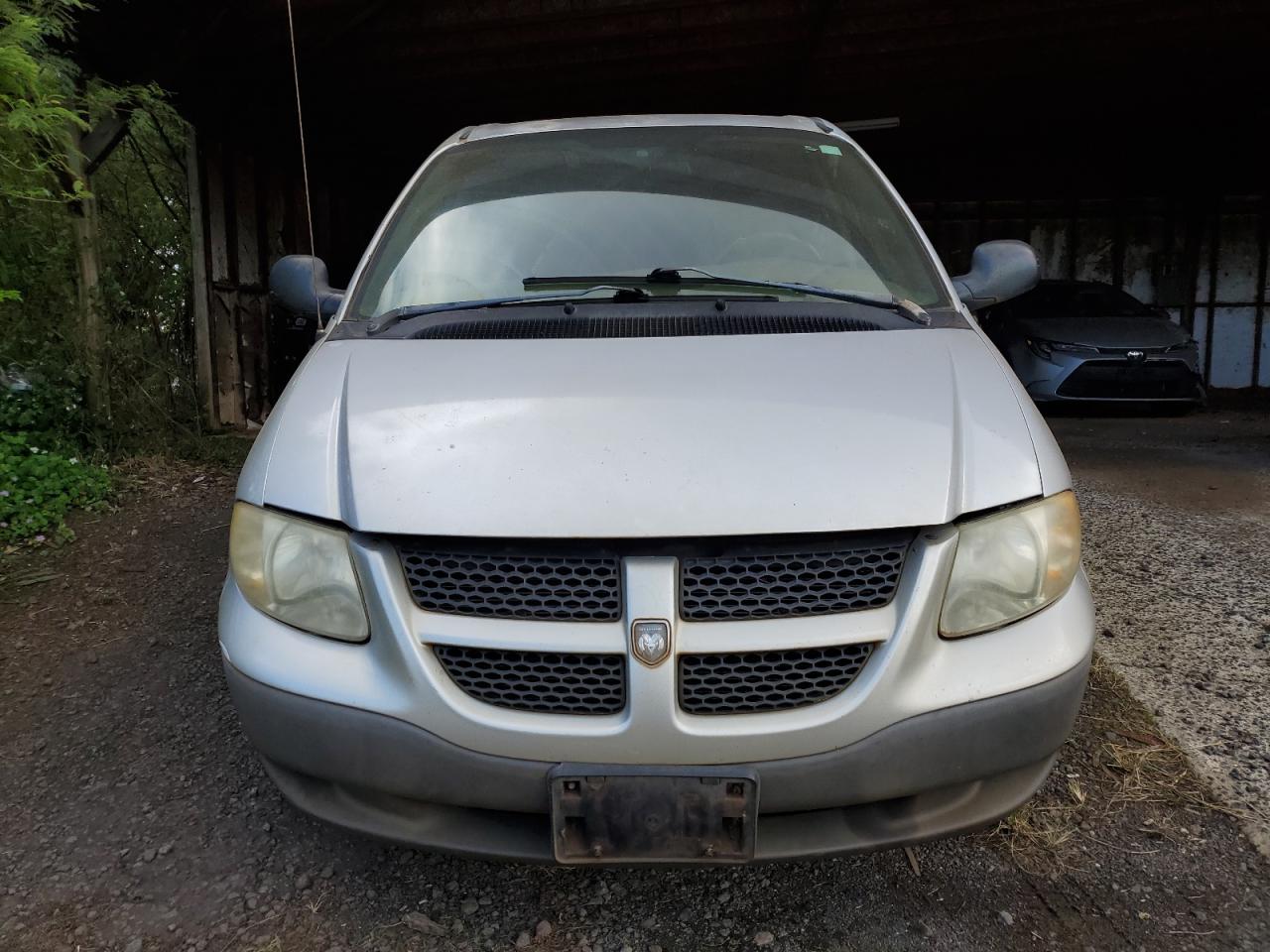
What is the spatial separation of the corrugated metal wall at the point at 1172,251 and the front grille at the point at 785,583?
12131mm

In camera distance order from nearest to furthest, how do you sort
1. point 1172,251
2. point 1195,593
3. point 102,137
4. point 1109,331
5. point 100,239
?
point 1195,593 < point 102,137 < point 100,239 < point 1109,331 < point 1172,251

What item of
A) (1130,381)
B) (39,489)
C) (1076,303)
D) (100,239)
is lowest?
(1130,381)

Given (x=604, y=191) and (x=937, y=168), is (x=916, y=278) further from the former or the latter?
(x=937, y=168)

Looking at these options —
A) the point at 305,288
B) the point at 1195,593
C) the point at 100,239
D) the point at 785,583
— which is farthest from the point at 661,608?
the point at 100,239

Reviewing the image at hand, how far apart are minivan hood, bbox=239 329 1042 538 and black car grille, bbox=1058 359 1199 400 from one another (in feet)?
22.1

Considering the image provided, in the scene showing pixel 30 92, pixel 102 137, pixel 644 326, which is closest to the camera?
pixel 644 326

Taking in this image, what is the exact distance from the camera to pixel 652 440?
1.55m

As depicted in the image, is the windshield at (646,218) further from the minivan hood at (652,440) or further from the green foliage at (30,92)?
the green foliage at (30,92)

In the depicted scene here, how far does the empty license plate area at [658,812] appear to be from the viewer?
4.63ft

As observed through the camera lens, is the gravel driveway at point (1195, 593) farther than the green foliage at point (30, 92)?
No

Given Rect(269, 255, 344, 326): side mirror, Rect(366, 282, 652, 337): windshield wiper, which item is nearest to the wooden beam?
Rect(269, 255, 344, 326): side mirror

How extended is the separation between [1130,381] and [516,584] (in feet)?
25.8


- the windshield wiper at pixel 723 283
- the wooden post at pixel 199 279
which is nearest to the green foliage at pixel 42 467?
the wooden post at pixel 199 279

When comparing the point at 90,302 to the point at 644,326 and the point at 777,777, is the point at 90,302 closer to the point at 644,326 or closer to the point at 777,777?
the point at 644,326
